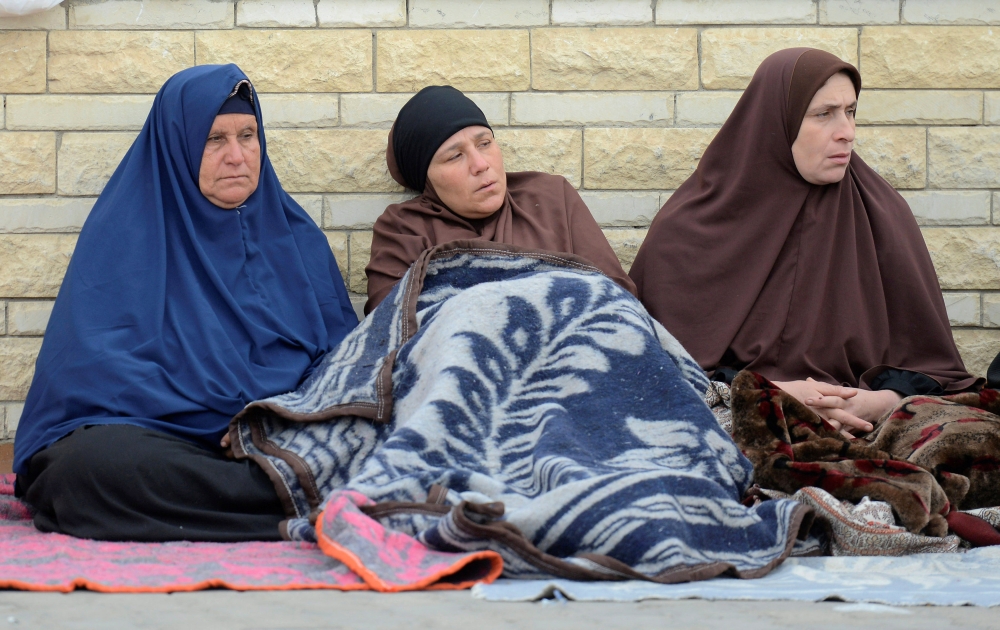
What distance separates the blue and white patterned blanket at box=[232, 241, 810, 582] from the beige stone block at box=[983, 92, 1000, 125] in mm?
1829

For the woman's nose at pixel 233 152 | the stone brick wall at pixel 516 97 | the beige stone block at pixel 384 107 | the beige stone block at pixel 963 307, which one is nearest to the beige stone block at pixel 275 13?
the stone brick wall at pixel 516 97

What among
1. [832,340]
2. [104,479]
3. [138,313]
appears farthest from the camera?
[832,340]

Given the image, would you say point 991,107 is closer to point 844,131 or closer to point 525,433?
point 844,131

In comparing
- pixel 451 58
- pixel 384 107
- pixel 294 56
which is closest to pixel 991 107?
pixel 451 58

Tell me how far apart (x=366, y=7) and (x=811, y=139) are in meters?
1.68

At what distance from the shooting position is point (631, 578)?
2166 mm

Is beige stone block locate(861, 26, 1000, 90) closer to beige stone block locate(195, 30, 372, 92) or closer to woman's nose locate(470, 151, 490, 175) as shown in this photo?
woman's nose locate(470, 151, 490, 175)

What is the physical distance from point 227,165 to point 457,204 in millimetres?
803

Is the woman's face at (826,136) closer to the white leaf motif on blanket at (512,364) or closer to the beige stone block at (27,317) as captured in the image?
the white leaf motif on blanket at (512,364)

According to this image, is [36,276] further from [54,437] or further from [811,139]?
[811,139]

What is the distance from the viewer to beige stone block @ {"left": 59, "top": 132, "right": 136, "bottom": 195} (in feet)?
12.5

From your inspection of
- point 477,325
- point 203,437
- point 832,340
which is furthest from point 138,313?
point 832,340

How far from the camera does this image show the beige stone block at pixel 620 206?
13.0 ft

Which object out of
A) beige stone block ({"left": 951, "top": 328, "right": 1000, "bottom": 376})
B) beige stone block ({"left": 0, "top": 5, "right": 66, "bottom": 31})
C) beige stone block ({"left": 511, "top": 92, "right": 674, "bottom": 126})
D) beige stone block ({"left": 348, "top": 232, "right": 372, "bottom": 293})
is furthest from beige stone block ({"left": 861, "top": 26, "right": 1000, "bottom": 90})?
beige stone block ({"left": 0, "top": 5, "right": 66, "bottom": 31})
